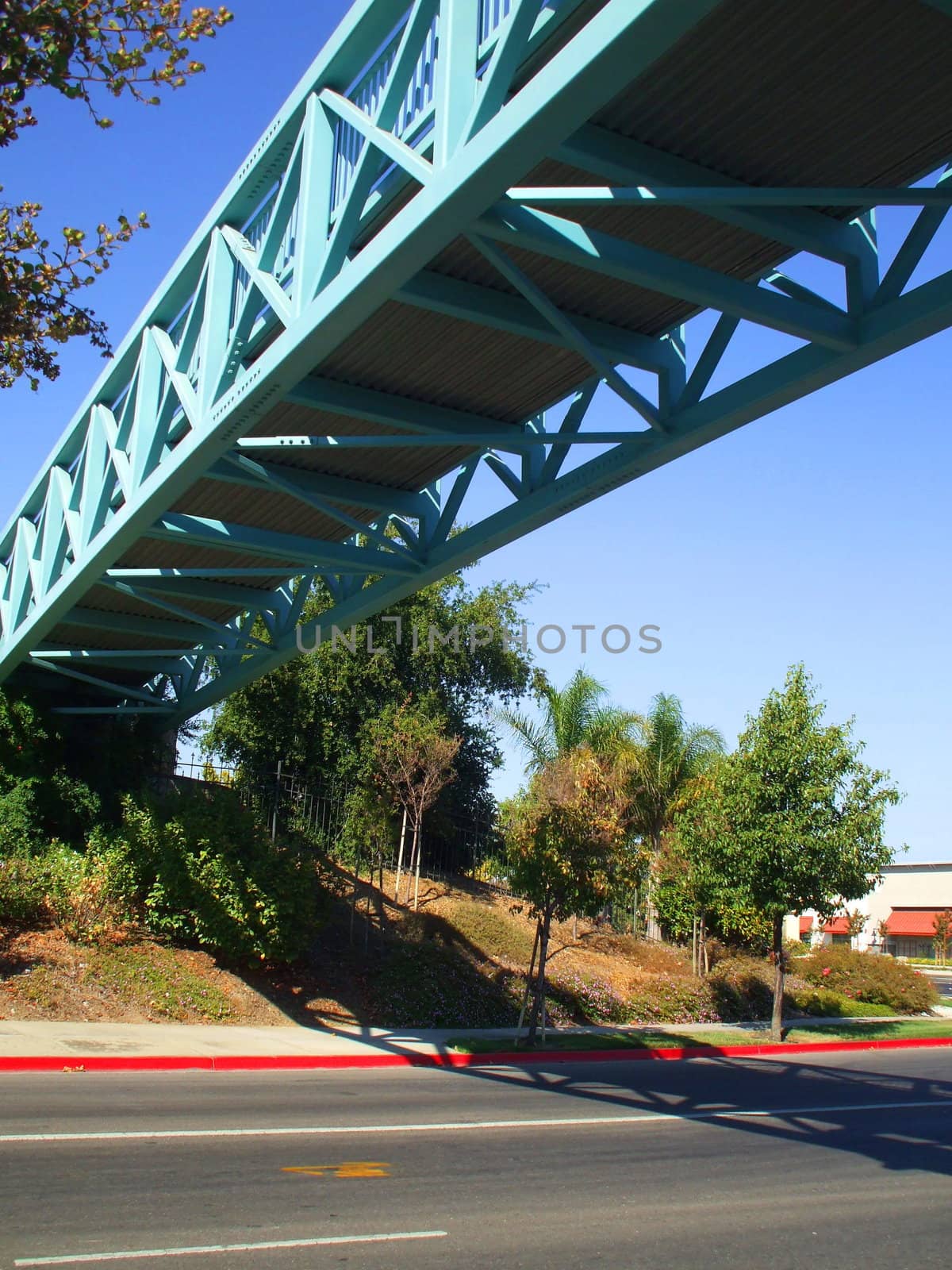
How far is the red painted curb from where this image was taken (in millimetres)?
13102

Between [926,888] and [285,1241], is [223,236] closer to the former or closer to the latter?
[285,1241]

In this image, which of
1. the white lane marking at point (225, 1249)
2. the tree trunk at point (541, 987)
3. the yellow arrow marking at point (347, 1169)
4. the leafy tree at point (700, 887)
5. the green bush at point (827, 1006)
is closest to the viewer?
the white lane marking at point (225, 1249)

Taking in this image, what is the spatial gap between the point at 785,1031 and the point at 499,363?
15.6 metres

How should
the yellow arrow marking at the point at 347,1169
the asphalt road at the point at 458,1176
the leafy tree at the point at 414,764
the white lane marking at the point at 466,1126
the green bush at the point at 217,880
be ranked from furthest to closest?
the leafy tree at the point at 414,764 < the green bush at the point at 217,880 < the white lane marking at the point at 466,1126 < the yellow arrow marking at the point at 347,1169 < the asphalt road at the point at 458,1176

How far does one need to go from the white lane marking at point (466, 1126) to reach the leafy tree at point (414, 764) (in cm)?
1418

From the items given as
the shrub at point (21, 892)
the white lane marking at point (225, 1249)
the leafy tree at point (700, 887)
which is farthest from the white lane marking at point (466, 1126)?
the shrub at point (21, 892)

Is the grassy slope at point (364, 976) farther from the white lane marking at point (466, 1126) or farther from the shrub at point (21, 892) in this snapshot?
the white lane marking at point (466, 1126)

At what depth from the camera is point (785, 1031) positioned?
70.9ft

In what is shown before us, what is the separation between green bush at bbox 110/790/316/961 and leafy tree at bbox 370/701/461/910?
23.9ft

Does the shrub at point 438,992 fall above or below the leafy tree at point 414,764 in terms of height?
below

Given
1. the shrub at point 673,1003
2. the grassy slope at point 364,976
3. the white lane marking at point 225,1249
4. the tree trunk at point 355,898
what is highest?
the tree trunk at point 355,898

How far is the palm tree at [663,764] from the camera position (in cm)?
3222

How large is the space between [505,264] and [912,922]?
238 feet

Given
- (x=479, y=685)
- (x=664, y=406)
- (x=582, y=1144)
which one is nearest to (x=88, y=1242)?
(x=582, y=1144)
